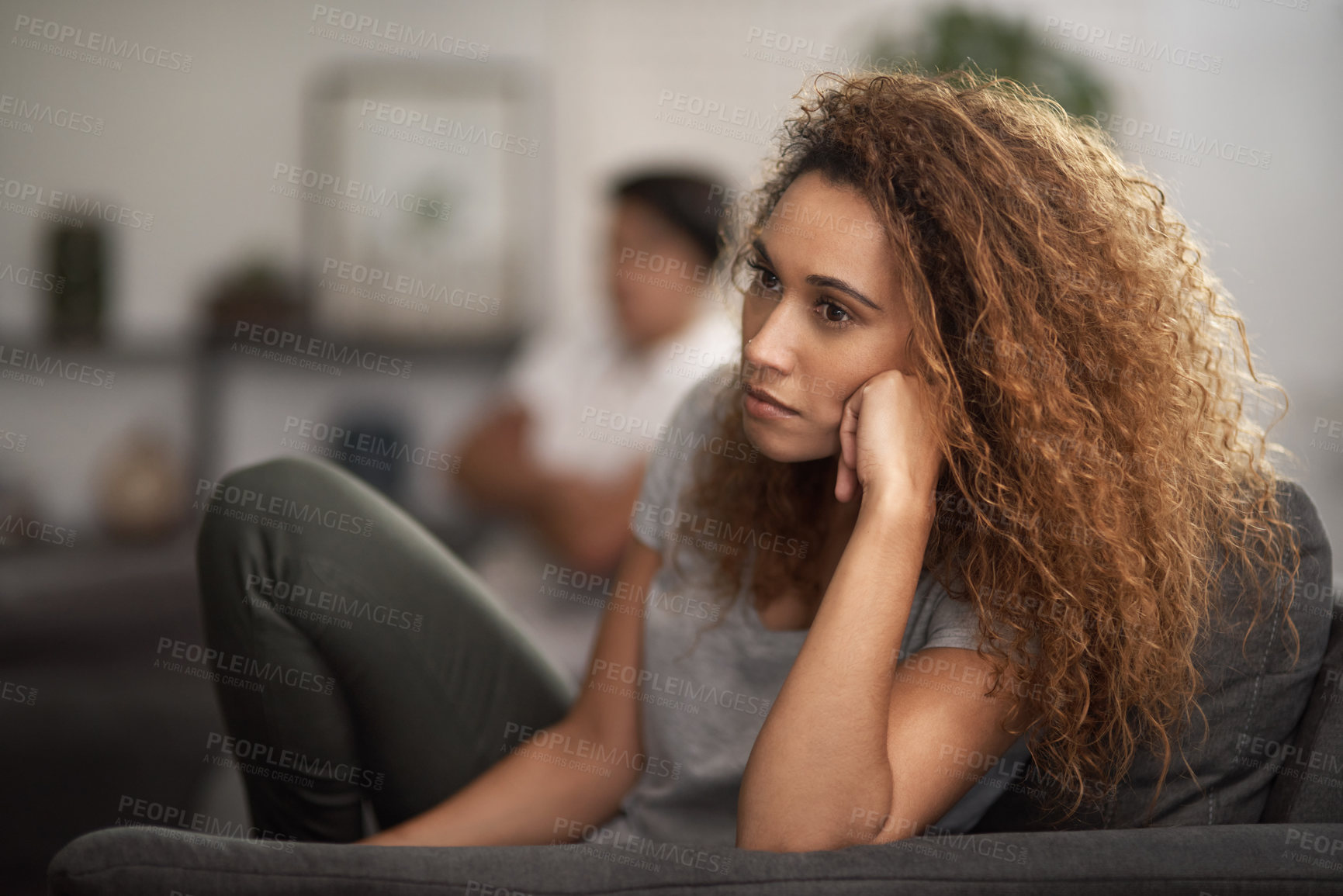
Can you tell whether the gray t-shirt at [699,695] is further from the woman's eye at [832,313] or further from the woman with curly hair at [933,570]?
the woman's eye at [832,313]

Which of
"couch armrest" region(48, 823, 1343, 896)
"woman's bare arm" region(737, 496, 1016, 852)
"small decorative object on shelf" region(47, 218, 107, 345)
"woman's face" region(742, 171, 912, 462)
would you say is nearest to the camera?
"couch armrest" region(48, 823, 1343, 896)

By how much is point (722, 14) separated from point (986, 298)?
9.73ft

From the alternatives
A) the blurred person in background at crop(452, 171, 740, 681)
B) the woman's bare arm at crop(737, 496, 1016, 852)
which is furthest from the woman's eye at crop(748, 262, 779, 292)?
the blurred person in background at crop(452, 171, 740, 681)

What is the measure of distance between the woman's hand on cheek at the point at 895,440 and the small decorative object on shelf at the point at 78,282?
3.14 meters

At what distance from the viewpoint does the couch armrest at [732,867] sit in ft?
2.00

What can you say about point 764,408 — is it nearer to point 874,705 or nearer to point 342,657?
point 874,705

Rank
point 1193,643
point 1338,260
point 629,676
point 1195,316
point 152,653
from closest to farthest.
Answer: point 1193,643 → point 1195,316 → point 629,676 → point 152,653 → point 1338,260

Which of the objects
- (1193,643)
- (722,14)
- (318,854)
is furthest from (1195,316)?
(722,14)

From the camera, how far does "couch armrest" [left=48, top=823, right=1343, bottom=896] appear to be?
0.61m

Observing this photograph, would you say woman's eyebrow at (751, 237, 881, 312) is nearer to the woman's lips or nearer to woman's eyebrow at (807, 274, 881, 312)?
woman's eyebrow at (807, 274, 881, 312)

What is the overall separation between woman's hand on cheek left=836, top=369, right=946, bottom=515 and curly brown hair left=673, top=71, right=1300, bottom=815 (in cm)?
2

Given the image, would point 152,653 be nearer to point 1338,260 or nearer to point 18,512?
point 18,512

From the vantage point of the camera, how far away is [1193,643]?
0.93 m

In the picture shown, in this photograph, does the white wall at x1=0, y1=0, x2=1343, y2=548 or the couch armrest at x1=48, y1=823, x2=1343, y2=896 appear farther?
the white wall at x1=0, y1=0, x2=1343, y2=548
